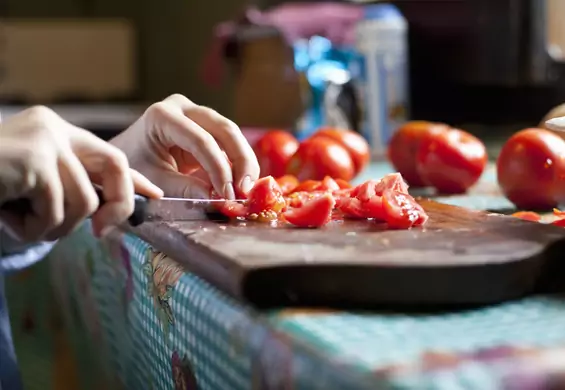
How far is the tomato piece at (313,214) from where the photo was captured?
2.14ft

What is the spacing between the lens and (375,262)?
500 millimetres

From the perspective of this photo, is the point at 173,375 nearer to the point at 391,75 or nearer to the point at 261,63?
the point at 391,75

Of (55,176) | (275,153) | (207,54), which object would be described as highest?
(55,176)

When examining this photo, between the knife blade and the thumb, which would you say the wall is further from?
the knife blade

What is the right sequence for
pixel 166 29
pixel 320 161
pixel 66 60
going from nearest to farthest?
1. pixel 320 161
2. pixel 166 29
3. pixel 66 60

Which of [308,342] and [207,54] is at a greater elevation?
[308,342]

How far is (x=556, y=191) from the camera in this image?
890 mm

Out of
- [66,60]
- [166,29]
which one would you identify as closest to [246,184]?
[166,29]

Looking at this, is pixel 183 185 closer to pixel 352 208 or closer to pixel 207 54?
A: pixel 352 208

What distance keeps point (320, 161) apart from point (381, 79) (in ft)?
1.96

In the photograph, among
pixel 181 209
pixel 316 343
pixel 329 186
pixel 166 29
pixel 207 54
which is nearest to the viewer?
pixel 316 343

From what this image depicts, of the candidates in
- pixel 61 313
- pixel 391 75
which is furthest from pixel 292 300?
pixel 391 75

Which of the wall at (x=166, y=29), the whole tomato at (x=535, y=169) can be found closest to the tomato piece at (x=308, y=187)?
the whole tomato at (x=535, y=169)

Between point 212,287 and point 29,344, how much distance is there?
566 mm
